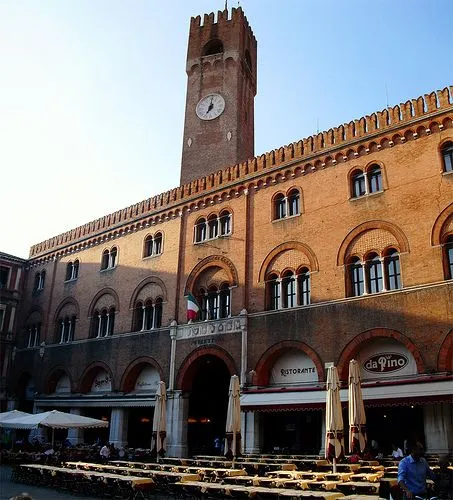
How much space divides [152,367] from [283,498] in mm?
14612

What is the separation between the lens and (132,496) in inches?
495

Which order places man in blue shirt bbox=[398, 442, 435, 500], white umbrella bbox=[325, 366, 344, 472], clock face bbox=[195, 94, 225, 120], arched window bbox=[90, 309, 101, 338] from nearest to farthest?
man in blue shirt bbox=[398, 442, 435, 500]
white umbrella bbox=[325, 366, 344, 472]
arched window bbox=[90, 309, 101, 338]
clock face bbox=[195, 94, 225, 120]

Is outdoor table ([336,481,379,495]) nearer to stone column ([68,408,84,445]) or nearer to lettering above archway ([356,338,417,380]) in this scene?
lettering above archway ([356,338,417,380])

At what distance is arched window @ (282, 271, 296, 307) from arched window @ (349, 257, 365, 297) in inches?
98.8

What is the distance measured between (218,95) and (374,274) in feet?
62.0

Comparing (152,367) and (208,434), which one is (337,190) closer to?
(152,367)

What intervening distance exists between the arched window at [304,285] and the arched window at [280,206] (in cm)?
280

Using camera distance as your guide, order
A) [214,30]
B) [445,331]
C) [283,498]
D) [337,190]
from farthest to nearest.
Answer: [214,30] < [337,190] < [445,331] < [283,498]

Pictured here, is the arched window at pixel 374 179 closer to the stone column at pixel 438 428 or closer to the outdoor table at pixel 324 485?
the stone column at pixel 438 428

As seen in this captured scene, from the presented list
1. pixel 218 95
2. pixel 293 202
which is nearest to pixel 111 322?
pixel 293 202

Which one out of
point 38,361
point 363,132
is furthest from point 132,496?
point 38,361

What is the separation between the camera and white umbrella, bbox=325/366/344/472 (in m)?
14.1

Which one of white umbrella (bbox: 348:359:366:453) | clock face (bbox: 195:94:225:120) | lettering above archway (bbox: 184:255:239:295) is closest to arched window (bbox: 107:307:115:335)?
lettering above archway (bbox: 184:255:239:295)

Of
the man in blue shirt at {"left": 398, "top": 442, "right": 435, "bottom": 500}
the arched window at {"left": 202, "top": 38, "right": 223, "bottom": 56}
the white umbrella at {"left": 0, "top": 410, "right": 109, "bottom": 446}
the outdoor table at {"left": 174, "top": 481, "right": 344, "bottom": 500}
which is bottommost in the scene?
the outdoor table at {"left": 174, "top": 481, "right": 344, "bottom": 500}
